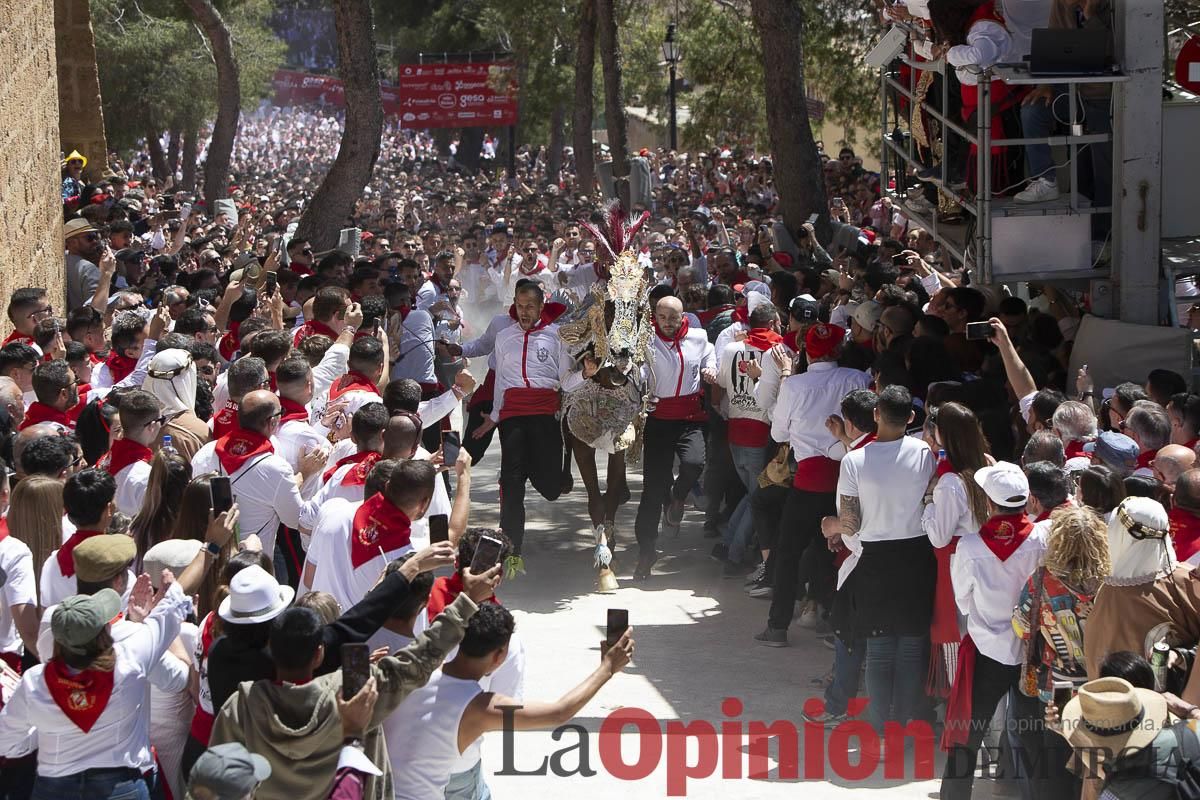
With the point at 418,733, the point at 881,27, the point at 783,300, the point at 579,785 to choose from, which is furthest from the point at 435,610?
the point at 881,27

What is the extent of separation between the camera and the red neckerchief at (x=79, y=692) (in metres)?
4.61

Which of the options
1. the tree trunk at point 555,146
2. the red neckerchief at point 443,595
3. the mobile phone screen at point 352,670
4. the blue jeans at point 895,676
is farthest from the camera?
the tree trunk at point 555,146

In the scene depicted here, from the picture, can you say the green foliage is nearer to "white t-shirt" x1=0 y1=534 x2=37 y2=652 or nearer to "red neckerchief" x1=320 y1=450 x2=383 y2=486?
"red neckerchief" x1=320 y1=450 x2=383 y2=486

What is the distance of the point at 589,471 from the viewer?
400 inches

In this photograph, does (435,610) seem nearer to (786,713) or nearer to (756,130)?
(786,713)

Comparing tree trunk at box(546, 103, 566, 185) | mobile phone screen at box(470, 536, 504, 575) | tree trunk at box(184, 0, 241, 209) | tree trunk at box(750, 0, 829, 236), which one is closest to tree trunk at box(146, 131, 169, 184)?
tree trunk at box(184, 0, 241, 209)

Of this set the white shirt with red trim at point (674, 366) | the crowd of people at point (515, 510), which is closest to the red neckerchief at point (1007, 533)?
the crowd of people at point (515, 510)

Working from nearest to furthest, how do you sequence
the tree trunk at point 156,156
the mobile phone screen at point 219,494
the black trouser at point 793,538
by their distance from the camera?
the mobile phone screen at point 219,494 < the black trouser at point 793,538 < the tree trunk at point 156,156

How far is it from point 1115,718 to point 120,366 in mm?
6825

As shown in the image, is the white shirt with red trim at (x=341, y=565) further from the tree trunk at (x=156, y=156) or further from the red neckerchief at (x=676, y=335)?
the tree trunk at (x=156, y=156)

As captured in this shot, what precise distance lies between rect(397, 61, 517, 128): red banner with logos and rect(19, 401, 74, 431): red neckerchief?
31275 mm

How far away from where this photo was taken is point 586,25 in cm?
2750

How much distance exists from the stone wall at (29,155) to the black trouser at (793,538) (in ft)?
20.9

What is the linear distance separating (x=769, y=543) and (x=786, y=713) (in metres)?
1.95
